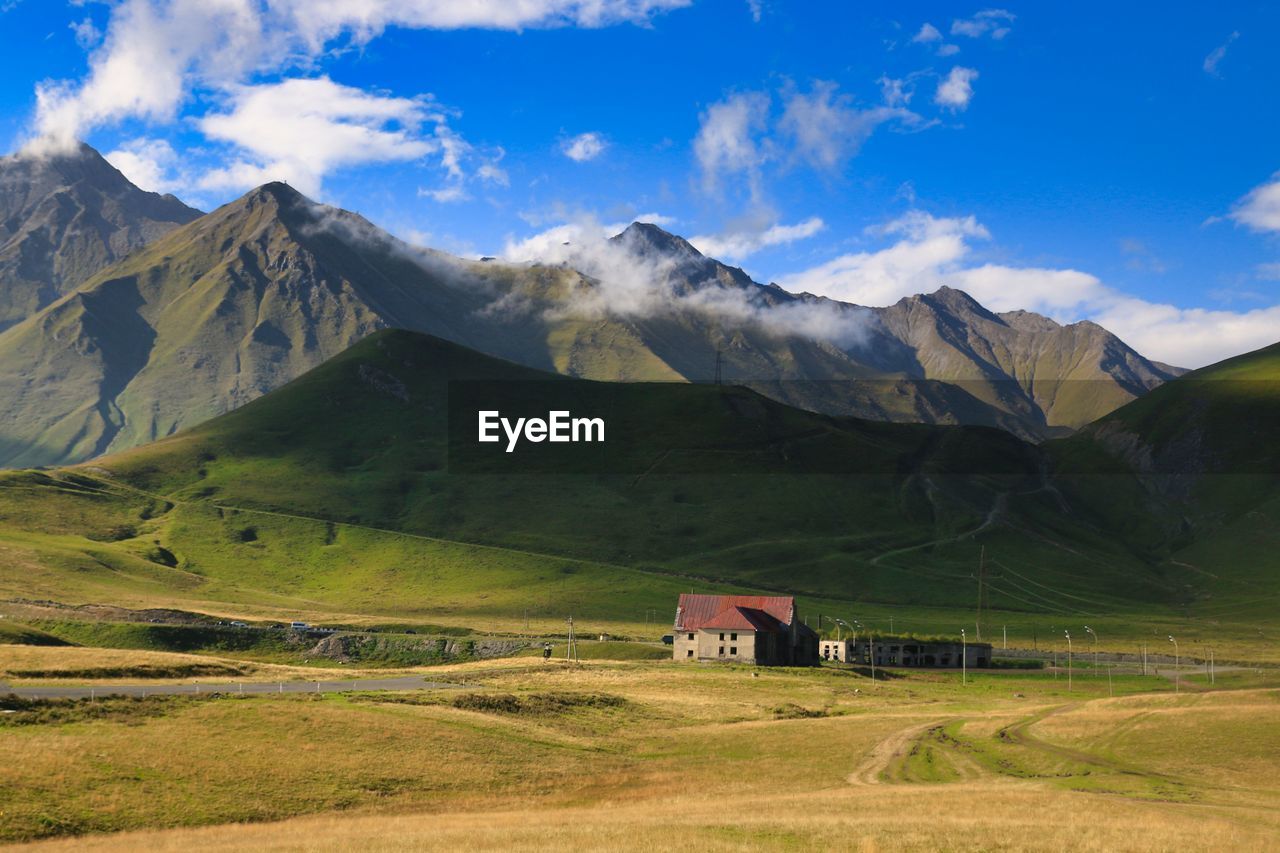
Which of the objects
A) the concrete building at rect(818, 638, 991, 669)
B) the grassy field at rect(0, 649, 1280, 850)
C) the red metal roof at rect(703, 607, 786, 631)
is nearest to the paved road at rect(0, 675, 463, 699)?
the grassy field at rect(0, 649, 1280, 850)

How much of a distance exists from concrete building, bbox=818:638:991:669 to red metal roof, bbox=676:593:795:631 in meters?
17.8

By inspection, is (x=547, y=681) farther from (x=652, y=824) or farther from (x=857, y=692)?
(x=652, y=824)

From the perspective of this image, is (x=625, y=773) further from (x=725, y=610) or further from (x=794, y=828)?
(x=725, y=610)

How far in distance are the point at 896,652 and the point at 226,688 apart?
377ft

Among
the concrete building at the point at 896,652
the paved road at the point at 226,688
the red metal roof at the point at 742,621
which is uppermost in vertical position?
the red metal roof at the point at 742,621

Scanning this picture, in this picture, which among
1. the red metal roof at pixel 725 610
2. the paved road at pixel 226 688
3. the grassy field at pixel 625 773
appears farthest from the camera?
the red metal roof at pixel 725 610

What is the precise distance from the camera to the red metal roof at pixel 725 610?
481ft

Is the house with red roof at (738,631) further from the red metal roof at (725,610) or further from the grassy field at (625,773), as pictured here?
the grassy field at (625,773)

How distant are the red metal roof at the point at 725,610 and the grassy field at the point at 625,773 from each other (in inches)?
2019

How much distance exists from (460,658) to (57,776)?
332ft

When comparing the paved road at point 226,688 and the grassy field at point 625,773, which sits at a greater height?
the paved road at point 226,688

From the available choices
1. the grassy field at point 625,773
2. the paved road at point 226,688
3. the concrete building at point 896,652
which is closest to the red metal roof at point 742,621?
the concrete building at point 896,652

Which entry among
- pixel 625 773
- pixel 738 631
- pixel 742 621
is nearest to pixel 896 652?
pixel 742 621

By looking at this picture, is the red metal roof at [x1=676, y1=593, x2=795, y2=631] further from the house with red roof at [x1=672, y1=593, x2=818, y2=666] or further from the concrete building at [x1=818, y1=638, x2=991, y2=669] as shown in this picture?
the concrete building at [x1=818, y1=638, x2=991, y2=669]
